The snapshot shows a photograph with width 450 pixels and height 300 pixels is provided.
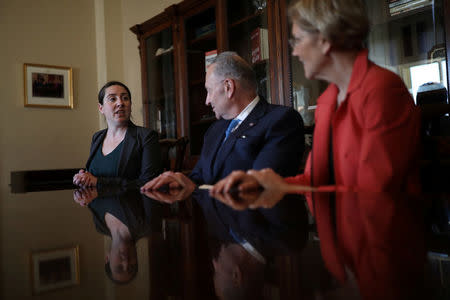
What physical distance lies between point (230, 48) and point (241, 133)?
150 cm

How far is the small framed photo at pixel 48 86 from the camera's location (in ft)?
14.4

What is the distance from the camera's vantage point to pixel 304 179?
4.28 feet

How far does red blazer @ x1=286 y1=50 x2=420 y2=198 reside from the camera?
39.5 inches

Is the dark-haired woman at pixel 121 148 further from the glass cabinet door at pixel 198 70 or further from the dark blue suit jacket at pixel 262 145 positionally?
the glass cabinet door at pixel 198 70

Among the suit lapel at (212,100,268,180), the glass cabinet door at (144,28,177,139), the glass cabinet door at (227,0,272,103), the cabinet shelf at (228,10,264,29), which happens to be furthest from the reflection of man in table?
the glass cabinet door at (144,28,177,139)

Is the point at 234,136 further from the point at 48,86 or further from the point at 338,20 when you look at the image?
the point at 48,86

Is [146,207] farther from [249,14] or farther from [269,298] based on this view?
[249,14]

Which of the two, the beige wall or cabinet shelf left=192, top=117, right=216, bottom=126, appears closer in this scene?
cabinet shelf left=192, top=117, right=216, bottom=126

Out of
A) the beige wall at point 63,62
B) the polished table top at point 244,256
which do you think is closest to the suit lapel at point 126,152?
the polished table top at point 244,256

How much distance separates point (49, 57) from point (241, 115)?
3.51 m

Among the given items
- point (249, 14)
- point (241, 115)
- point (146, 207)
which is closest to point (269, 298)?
point (146, 207)

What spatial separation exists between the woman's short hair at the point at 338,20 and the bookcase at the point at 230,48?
89 centimetres

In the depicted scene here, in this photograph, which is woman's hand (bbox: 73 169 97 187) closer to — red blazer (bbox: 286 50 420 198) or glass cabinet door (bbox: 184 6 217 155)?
red blazer (bbox: 286 50 420 198)

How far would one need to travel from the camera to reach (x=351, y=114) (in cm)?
110
